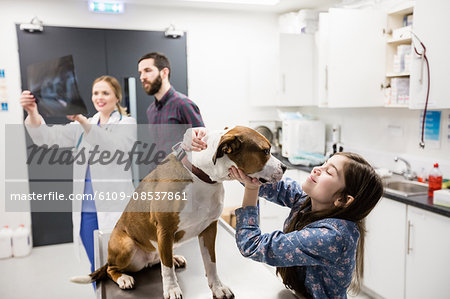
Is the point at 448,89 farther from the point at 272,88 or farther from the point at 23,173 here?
the point at 23,173

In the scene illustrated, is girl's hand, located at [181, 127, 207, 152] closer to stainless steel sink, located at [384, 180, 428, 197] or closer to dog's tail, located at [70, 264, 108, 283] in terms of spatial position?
dog's tail, located at [70, 264, 108, 283]

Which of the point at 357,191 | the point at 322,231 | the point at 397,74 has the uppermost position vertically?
the point at 397,74

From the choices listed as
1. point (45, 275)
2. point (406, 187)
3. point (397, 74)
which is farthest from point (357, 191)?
point (45, 275)

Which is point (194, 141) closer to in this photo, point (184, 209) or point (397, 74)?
point (184, 209)

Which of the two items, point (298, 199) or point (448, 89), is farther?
point (448, 89)

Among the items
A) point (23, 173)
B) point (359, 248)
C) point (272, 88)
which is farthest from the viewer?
point (272, 88)

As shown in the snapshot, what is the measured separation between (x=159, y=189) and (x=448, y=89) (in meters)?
2.00

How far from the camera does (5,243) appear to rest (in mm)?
3650

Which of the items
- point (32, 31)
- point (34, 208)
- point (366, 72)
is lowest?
point (34, 208)

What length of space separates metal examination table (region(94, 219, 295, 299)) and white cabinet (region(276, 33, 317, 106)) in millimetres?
2617

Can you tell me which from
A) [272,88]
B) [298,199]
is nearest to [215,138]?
[298,199]

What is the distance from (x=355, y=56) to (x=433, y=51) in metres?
0.69

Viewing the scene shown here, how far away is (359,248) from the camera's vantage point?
1300 millimetres

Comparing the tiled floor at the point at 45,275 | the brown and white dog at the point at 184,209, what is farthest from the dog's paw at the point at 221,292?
the tiled floor at the point at 45,275
